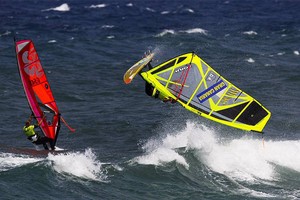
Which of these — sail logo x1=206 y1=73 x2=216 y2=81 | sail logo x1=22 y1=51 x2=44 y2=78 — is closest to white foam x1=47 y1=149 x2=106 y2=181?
sail logo x1=22 y1=51 x2=44 y2=78

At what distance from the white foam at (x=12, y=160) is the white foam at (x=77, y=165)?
790 millimetres

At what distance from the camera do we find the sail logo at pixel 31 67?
2438cm

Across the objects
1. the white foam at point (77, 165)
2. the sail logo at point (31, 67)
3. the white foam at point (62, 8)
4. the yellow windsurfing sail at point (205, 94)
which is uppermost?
the sail logo at point (31, 67)

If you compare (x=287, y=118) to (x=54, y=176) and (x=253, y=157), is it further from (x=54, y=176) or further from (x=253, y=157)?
(x=54, y=176)

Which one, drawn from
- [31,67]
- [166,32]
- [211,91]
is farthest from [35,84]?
[166,32]

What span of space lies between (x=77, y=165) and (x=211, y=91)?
5.89 meters

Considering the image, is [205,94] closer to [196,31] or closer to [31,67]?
[31,67]

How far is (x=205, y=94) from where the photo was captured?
81.1 feet

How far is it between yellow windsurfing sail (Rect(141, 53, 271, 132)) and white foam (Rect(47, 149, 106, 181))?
3.84 metres

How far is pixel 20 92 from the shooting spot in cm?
3722

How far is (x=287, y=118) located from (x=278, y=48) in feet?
71.0

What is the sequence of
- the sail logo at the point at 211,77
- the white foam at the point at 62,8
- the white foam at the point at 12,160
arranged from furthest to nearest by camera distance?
the white foam at the point at 62,8 < the sail logo at the point at 211,77 < the white foam at the point at 12,160

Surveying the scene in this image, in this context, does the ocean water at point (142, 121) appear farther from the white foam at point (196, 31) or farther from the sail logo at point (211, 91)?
the sail logo at point (211, 91)

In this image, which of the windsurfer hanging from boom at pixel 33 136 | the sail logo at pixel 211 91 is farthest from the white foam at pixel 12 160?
the sail logo at pixel 211 91
